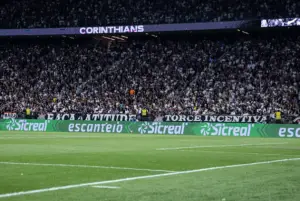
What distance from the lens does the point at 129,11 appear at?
183ft

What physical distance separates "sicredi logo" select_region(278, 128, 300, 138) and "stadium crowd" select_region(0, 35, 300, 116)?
612 cm

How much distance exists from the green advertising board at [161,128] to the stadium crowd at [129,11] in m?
14.8

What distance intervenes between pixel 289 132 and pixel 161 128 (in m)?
9.05

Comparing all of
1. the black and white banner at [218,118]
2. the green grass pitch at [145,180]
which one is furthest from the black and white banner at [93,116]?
the green grass pitch at [145,180]

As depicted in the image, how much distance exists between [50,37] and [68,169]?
51.6m

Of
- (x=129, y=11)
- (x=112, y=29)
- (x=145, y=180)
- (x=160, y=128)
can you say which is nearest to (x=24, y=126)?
(x=160, y=128)

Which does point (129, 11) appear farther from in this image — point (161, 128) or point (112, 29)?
point (161, 128)

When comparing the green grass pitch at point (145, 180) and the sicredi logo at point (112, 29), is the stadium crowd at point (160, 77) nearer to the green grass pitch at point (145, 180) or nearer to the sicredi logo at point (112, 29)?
the sicredi logo at point (112, 29)

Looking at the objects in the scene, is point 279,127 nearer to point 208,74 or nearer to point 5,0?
point 208,74

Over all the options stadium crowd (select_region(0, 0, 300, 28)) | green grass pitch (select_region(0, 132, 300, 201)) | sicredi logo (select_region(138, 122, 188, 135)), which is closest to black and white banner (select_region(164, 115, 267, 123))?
sicredi logo (select_region(138, 122, 188, 135))

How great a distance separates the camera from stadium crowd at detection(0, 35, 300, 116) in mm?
45750

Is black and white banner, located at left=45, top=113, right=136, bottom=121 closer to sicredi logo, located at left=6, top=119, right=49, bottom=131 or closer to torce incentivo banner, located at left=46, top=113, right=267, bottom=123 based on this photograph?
torce incentivo banner, located at left=46, top=113, right=267, bottom=123

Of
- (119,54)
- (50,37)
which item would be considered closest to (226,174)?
(119,54)

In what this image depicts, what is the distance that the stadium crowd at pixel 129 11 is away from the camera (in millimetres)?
50750
